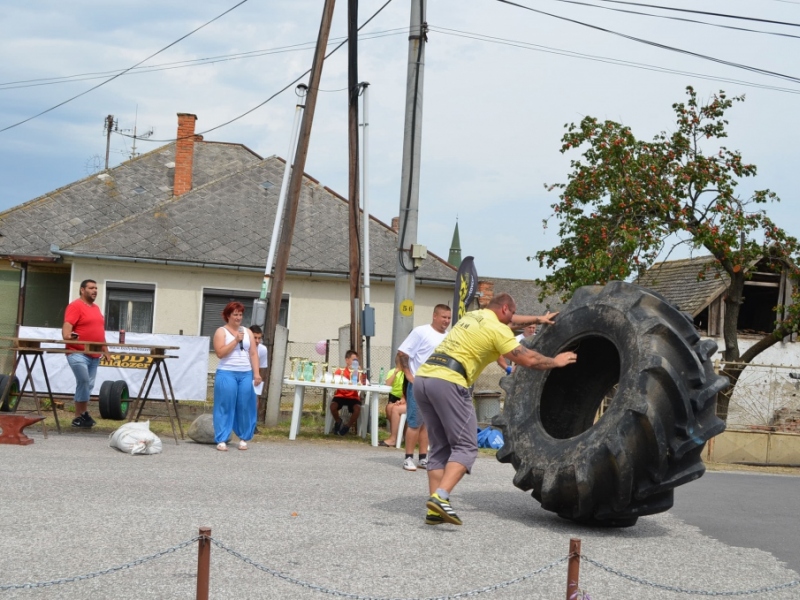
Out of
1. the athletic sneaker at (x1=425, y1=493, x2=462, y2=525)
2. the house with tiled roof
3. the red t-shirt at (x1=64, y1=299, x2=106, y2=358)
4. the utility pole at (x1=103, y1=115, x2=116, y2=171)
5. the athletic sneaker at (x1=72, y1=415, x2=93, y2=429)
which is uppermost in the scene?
the utility pole at (x1=103, y1=115, x2=116, y2=171)

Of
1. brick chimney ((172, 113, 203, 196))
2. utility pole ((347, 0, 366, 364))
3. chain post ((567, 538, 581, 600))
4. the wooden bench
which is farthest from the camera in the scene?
brick chimney ((172, 113, 203, 196))

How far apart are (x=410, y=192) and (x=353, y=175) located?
1510mm

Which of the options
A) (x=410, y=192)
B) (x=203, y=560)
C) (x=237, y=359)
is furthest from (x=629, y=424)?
(x=410, y=192)

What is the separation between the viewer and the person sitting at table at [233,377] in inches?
498

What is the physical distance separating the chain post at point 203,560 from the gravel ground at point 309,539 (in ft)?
2.77

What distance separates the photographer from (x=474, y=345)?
8188 mm

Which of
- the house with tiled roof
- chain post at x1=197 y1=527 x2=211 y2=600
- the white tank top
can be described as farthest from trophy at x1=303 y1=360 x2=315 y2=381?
chain post at x1=197 y1=527 x2=211 y2=600

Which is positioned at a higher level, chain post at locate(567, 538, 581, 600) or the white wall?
the white wall

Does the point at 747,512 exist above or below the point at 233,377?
below

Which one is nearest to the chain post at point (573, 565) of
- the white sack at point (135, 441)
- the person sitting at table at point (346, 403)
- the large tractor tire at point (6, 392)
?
the white sack at point (135, 441)

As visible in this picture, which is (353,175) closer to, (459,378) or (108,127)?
(459,378)

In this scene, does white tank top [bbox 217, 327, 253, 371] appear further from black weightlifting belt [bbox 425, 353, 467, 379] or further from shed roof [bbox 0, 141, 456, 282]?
shed roof [bbox 0, 141, 456, 282]

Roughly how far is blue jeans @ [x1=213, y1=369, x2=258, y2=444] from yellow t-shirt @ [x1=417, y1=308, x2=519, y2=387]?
496 cm

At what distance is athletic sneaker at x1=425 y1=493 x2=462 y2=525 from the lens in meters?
7.60
